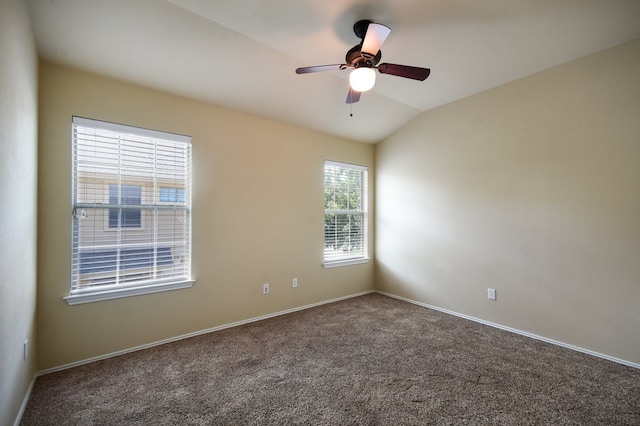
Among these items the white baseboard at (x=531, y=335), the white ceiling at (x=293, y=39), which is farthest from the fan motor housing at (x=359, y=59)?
the white baseboard at (x=531, y=335)

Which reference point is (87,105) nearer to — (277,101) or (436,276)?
(277,101)

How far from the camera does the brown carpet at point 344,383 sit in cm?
191

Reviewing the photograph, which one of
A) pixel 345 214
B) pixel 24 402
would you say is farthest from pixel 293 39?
pixel 24 402

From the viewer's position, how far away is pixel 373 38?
1.97 m

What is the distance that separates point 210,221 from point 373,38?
243cm

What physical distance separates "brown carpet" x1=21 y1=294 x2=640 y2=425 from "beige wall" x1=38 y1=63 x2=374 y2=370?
0.30 meters

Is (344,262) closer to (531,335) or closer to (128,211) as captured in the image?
(531,335)

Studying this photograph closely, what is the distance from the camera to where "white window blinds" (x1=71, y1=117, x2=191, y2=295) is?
8.57 feet

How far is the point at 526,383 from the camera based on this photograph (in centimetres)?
229

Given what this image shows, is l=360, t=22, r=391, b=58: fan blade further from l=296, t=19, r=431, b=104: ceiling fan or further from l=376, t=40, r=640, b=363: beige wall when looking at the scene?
l=376, t=40, r=640, b=363: beige wall

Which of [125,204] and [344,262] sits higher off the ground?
[125,204]

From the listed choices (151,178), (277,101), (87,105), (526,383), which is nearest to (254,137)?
(277,101)

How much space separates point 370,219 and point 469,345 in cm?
244

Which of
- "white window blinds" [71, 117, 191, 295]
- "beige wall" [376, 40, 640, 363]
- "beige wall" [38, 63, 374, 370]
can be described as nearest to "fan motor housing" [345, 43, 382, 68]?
"beige wall" [38, 63, 374, 370]
